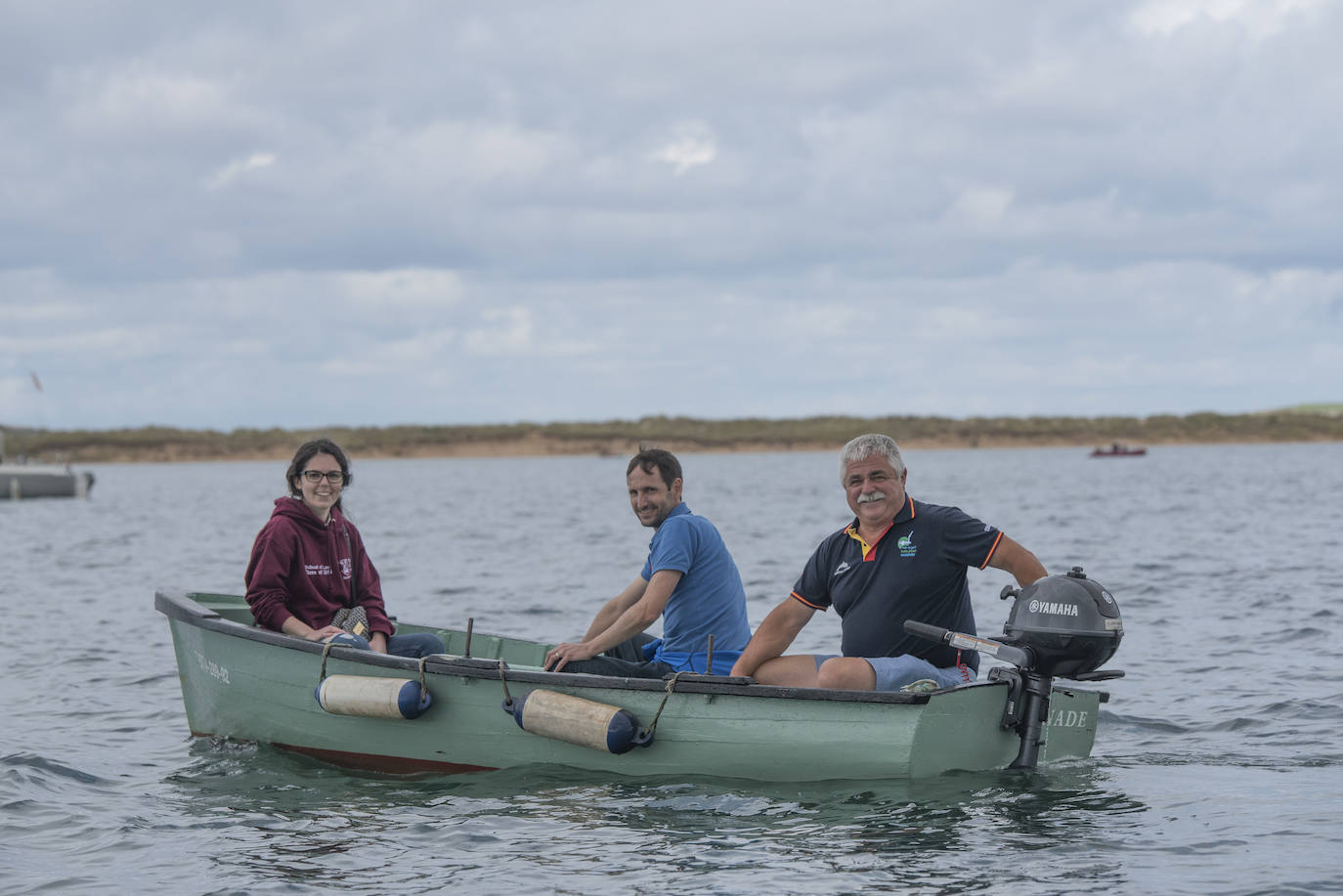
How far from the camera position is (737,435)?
124375 mm

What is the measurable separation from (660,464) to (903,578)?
1.60m

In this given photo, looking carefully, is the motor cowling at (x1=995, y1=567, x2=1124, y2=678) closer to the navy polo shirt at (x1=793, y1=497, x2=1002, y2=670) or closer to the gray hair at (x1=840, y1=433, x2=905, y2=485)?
the navy polo shirt at (x1=793, y1=497, x2=1002, y2=670)

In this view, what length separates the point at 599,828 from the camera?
7.25 metres

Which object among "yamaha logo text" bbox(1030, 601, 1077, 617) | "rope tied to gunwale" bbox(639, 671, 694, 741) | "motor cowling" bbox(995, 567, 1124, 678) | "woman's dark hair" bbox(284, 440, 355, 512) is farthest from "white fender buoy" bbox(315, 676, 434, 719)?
"yamaha logo text" bbox(1030, 601, 1077, 617)

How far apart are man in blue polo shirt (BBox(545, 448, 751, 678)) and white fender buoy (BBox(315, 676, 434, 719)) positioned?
85cm

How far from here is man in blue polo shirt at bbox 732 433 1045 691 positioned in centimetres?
727

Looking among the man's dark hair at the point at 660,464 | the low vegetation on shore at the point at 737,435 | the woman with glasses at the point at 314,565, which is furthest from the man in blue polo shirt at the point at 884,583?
the low vegetation on shore at the point at 737,435

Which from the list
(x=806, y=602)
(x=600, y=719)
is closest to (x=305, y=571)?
(x=600, y=719)

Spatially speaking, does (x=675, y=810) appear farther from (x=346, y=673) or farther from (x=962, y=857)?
(x=346, y=673)

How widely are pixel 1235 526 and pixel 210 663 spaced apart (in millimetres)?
25608

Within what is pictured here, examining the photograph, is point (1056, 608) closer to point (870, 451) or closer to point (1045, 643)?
point (1045, 643)

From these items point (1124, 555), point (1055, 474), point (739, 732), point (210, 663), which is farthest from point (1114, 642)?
point (1055, 474)

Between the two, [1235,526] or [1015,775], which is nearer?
[1015,775]

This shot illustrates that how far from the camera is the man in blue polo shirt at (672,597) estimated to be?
25.9ft
